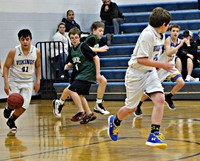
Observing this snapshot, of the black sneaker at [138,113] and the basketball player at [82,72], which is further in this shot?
the black sneaker at [138,113]

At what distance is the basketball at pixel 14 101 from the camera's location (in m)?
8.55

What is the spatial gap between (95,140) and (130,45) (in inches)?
347

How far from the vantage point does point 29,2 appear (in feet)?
51.6

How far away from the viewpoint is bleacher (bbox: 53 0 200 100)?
562 inches

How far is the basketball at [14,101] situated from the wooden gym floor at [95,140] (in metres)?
0.40

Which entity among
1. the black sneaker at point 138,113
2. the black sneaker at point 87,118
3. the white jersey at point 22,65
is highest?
the white jersey at point 22,65

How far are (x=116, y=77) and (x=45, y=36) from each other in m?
2.35

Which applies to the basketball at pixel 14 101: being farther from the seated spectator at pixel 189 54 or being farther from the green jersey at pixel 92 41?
the seated spectator at pixel 189 54

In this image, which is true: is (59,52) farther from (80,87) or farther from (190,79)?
(80,87)

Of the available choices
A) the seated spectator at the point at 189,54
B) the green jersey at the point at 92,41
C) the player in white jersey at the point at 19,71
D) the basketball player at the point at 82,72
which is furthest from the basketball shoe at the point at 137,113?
the seated spectator at the point at 189,54

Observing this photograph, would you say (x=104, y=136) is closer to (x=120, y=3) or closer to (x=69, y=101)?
(x=69, y=101)

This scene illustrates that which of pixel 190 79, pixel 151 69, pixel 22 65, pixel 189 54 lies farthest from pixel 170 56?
pixel 189 54

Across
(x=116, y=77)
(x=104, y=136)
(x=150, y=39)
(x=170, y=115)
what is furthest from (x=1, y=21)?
(x=150, y=39)

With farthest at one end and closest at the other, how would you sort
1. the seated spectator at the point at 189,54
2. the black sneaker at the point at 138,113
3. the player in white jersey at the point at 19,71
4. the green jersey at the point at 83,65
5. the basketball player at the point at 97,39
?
the seated spectator at the point at 189,54 < the black sneaker at the point at 138,113 < the basketball player at the point at 97,39 < the green jersey at the point at 83,65 < the player in white jersey at the point at 19,71
